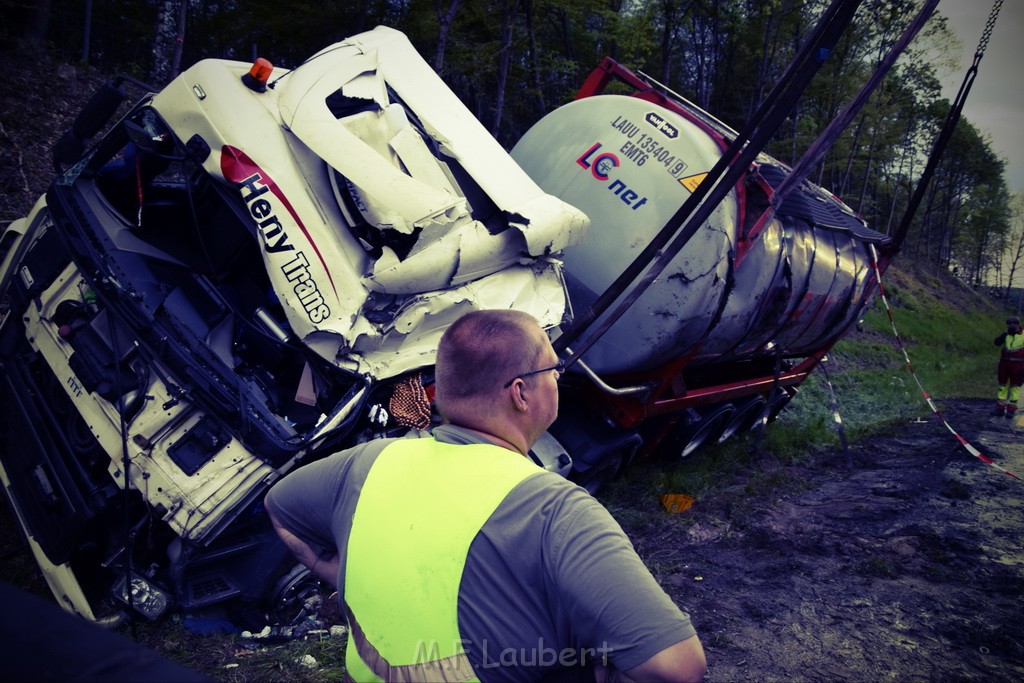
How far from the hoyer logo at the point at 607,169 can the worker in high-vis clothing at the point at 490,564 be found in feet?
12.5

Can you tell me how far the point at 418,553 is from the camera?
123 centimetres

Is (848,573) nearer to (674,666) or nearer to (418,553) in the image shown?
(674,666)

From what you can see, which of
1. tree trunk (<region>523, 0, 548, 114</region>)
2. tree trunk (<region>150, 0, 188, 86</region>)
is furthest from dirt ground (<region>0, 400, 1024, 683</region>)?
tree trunk (<region>150, 0, 188, 86</region>)

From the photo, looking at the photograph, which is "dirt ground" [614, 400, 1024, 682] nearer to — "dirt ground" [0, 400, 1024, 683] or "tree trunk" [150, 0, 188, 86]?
"dirt ground" [0, 400, 1024, 683]

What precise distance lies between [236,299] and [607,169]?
112 inches

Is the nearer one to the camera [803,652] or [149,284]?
[149,284]

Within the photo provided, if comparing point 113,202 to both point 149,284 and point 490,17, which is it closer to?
point 149,284

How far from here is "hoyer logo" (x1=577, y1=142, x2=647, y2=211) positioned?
502 cm

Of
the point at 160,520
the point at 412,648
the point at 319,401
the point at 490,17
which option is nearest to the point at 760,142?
the point at 319,401

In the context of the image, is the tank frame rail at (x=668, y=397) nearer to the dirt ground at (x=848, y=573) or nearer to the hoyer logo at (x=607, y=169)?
the dirt ground at (x=848, y=573)

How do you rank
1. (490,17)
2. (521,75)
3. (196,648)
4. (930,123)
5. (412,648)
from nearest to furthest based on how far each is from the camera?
(412,648) < (196,648) < (490,17) < (521,75) < (930,123)

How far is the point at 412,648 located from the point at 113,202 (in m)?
3.74

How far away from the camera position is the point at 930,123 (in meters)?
34.9

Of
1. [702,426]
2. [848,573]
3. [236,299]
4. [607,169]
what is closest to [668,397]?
[702,426]
